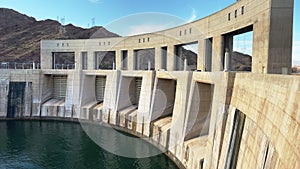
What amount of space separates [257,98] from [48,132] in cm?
2338

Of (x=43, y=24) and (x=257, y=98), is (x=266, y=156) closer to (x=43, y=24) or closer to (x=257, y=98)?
(x=257, y=98)

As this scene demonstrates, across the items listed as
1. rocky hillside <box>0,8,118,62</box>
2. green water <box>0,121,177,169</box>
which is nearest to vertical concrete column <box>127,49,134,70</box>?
green water <box>0,121,177,169</box>

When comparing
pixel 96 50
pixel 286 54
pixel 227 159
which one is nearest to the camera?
pixel 227 159

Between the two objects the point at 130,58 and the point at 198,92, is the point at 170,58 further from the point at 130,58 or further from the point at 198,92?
the point at 198,92

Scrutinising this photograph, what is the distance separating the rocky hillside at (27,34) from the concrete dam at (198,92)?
34674mm

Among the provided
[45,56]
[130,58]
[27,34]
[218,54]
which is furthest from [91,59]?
[27,34]

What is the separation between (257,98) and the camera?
347 inches

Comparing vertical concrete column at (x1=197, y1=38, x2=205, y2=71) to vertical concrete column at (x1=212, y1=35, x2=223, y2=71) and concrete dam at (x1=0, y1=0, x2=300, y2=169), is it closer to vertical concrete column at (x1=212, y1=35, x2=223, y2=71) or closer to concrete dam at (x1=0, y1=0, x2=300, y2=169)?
concrete dam at (x1=0, y1=0, x2=300, y2=169)

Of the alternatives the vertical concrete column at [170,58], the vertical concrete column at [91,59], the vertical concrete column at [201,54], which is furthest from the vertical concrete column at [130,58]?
the vertical concrete column at [201,54]

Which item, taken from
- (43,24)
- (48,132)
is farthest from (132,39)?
(43,24)

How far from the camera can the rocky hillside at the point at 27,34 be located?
68.6 metres

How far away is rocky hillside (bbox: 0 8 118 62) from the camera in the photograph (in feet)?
225

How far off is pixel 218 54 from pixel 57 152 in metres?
15.8

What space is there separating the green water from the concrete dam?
10.5 ft
